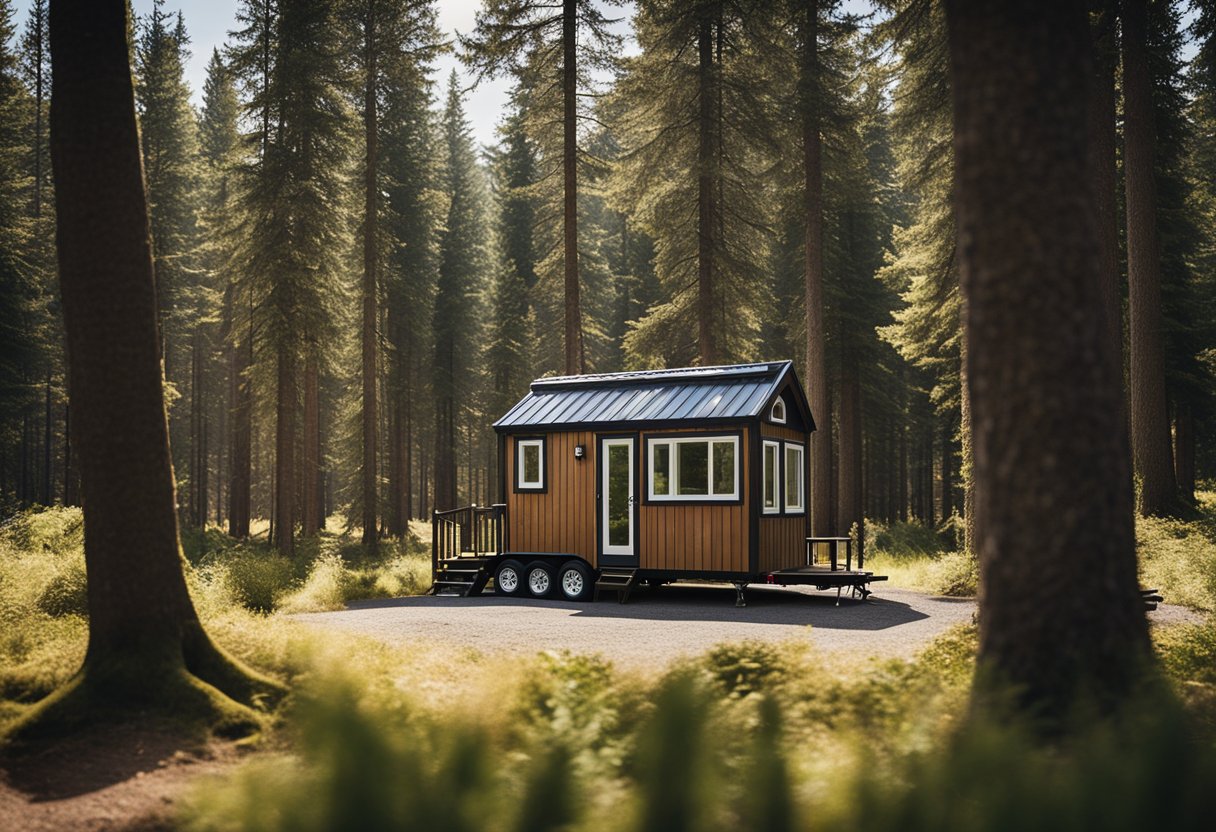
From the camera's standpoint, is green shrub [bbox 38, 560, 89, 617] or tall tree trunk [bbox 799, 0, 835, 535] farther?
tall tree trunk [bbox 799, 0, 835, 535]

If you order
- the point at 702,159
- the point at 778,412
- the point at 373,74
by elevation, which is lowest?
the point at 778,412

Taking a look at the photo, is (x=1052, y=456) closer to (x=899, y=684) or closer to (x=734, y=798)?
(x=899, y=684)

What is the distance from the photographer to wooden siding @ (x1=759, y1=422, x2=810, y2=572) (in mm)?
15078

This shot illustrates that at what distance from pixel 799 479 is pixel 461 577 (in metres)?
6.24

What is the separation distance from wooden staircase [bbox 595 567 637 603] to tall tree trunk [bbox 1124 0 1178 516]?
9557 mm

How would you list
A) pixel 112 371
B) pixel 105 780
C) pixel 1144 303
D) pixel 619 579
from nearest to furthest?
1. pixel 105 780
2. pixel 112 371
3. pixel 619 579
4. pixel 1144 303

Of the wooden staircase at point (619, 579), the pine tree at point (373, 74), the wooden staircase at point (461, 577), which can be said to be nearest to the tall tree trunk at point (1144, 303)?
the wooden staircase at point (619, 579)

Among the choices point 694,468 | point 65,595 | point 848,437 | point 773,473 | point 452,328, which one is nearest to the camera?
point 65,595

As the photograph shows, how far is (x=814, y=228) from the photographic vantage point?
2212cm

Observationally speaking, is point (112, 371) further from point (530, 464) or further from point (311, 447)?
point (311, 447)

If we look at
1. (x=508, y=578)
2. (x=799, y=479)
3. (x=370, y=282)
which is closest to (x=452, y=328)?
(x=370, y=282)

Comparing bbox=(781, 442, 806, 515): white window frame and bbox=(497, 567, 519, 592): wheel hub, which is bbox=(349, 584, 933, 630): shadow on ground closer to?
bbox=(497, 567, 519, 592): wheel hub

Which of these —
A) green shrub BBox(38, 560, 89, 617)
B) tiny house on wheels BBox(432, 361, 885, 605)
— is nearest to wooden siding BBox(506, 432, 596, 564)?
tiny house on wheels BBox(432, 361, 885, 605)

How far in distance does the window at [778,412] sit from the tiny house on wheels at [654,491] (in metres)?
0.05
